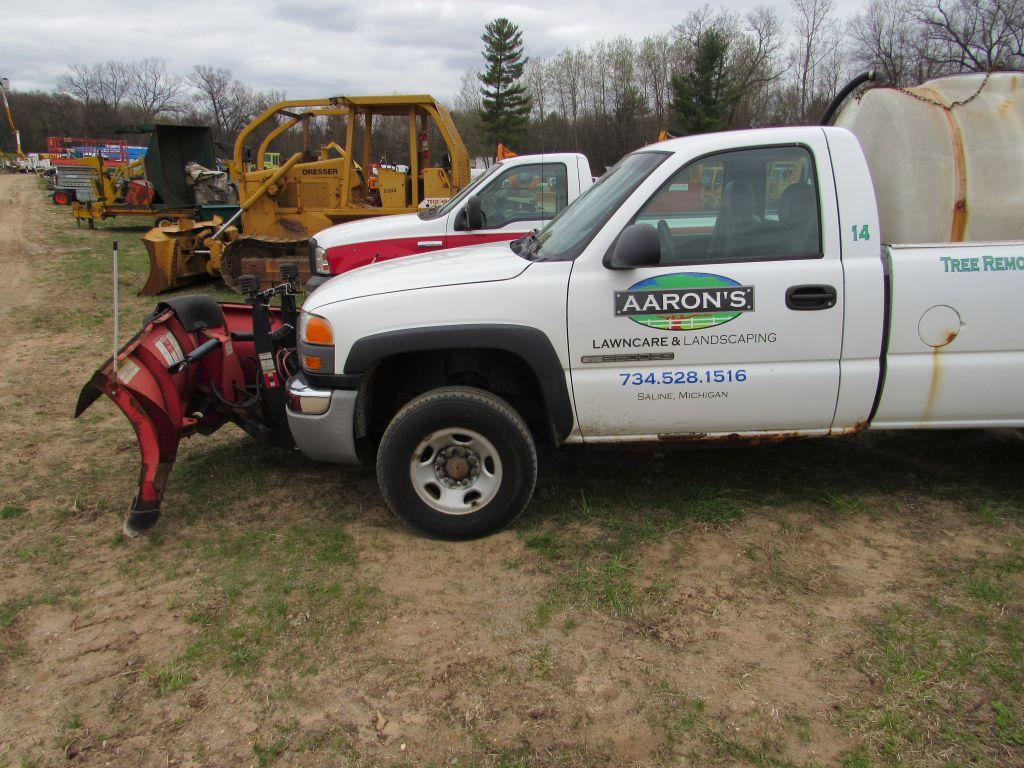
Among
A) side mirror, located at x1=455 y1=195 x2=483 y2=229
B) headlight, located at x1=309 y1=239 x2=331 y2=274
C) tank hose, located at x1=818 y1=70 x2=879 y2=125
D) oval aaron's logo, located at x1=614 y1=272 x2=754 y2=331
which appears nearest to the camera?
oval aaron's logo, located at x1=614 y1=272 x2=754 y2=331

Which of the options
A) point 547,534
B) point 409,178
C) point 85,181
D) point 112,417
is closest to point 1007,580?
point 547,534

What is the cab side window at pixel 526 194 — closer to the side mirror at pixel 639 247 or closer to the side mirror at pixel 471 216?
the side mirror at pixel 471 216

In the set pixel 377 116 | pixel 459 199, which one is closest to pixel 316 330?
Answer: pixel 459 199

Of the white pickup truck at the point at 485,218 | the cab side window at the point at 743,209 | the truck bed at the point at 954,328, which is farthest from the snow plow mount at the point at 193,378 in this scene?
the truck bed at the point at 954,328

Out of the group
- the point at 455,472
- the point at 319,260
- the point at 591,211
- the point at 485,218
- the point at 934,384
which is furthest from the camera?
the point at 319,260

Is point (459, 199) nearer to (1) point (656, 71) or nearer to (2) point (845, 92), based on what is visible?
(2) point (845, 92)

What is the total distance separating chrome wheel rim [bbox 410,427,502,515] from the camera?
386 cm

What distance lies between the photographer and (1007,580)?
348cm

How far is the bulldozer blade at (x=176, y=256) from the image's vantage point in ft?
38.7

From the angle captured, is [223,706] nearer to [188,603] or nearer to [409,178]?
[188,603]

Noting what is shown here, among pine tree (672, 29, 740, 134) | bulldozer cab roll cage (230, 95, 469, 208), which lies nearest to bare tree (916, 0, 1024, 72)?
pine tree (672, 29, 740, 134)

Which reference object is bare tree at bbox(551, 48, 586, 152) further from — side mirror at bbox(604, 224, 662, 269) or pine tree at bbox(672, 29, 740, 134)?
side mirror at bbox(604, 224, 662, 269)

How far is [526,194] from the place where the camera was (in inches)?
301

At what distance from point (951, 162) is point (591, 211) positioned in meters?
1.88
